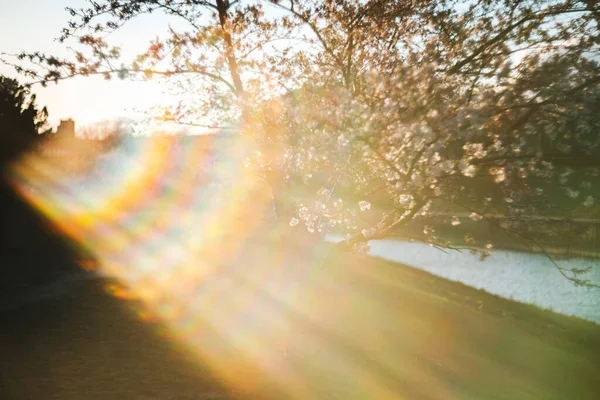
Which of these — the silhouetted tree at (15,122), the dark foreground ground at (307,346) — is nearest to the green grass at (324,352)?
the dark foreground ground at (307,346)

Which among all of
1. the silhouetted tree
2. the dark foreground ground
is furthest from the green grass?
the silhouetted tree

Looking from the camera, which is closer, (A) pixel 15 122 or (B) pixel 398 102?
(B) pixel 398 102

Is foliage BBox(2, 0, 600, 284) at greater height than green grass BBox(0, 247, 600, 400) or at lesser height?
greater

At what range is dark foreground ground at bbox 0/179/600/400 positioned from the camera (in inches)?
272

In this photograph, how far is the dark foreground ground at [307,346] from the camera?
690 centimetres

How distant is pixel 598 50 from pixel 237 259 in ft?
43.3

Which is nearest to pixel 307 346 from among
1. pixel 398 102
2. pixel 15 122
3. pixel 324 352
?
pixel 324 352

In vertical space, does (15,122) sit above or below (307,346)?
above

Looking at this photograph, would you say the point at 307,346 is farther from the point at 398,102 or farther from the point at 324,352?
the point at 398,102

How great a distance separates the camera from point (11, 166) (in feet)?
41.6

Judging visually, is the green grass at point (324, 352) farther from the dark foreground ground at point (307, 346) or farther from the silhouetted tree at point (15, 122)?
the silhouetted tree at point (15, 122)

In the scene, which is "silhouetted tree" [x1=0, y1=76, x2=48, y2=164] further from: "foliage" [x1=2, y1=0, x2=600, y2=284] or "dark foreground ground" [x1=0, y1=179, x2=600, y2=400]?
"foliage" [x1=2, y1=0, x2=600, y2=284]

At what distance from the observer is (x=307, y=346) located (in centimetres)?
991

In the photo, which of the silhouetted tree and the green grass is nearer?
the green grass
